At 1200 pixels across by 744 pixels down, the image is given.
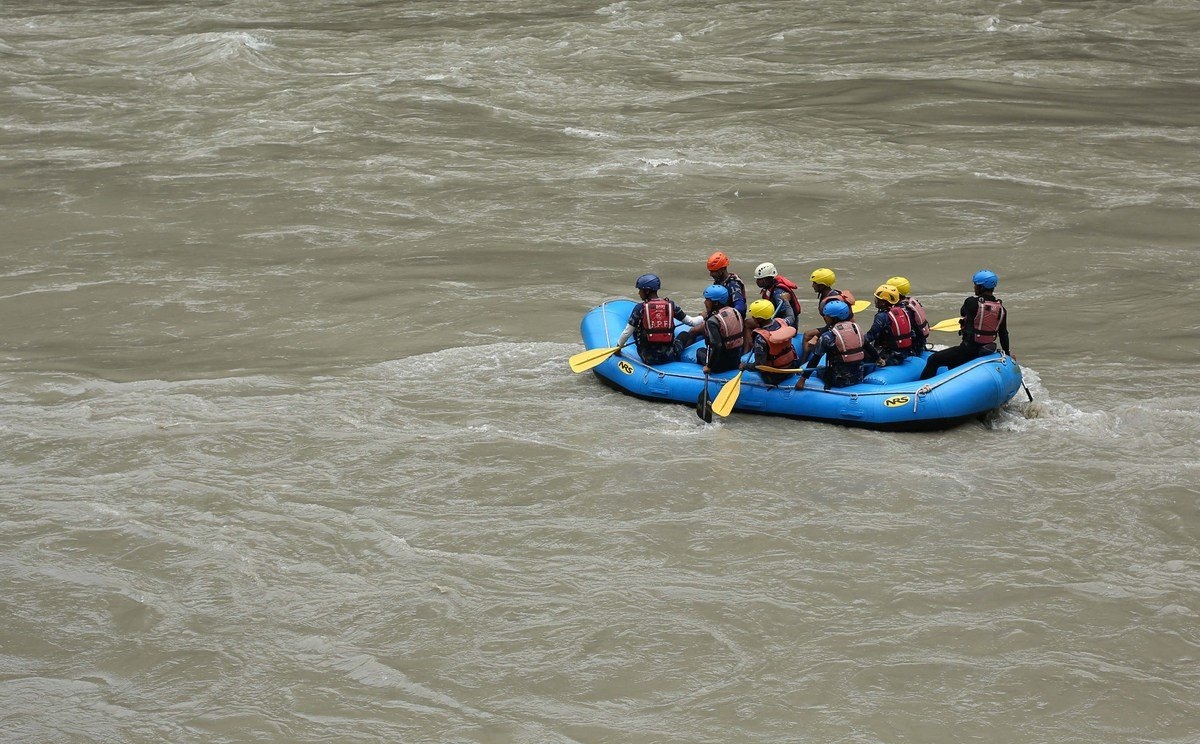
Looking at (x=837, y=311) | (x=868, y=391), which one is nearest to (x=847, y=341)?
(x=837, y=311)

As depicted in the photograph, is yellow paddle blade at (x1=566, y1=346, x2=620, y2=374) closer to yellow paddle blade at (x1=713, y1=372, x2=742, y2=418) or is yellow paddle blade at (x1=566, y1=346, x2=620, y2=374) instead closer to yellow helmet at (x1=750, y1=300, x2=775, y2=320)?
yellow paddle blade at (x1=713, y1=372, x2=742, y2=418)

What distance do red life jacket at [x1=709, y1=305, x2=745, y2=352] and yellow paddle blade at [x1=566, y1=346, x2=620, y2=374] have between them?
85cm

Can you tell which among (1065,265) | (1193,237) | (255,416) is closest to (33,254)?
(255,416)

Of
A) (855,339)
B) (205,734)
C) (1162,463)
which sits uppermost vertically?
(855,339)

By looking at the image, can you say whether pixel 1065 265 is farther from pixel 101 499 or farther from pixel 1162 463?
pixel 101 499

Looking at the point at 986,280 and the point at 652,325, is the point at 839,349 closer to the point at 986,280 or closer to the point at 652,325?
the point at 986,280

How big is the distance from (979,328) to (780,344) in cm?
137

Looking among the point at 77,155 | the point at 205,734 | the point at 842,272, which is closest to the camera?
the point at 205,734

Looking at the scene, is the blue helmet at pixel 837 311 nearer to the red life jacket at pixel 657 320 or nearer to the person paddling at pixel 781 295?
the person paddling at pixel 781 295

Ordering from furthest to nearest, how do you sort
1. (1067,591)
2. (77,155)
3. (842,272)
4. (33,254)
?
(77,155), (33,254), (842,272), (1067,591)

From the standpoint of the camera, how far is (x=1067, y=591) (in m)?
7.32

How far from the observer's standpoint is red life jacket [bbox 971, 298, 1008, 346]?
9359 mm

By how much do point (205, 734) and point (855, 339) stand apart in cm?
506

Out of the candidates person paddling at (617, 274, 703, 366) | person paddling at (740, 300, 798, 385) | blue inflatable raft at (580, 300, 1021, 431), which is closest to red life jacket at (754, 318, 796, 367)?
person paddling at (740, 300, 798, 385)
